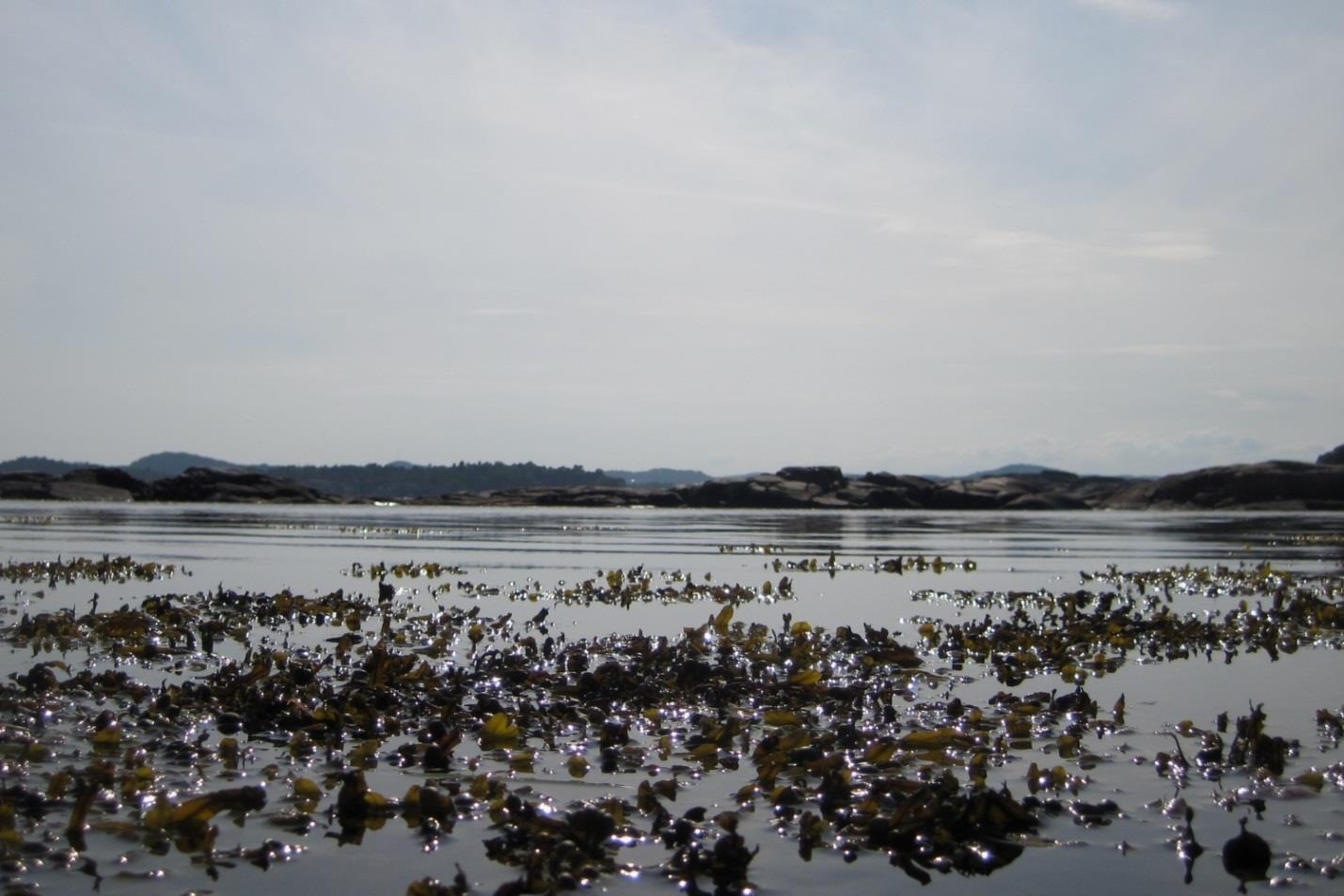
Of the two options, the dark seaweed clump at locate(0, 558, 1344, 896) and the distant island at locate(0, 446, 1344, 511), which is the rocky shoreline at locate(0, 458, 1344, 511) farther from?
the dark seaweed clump at locate(0, 558, 1344, 896)

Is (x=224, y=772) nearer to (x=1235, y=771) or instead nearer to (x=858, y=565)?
(x=1235, y=771)

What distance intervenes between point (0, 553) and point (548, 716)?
101 feet

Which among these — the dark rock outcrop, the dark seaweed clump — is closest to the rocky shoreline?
the dark rock outcrop

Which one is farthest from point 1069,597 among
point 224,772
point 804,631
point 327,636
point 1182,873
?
point 224,772

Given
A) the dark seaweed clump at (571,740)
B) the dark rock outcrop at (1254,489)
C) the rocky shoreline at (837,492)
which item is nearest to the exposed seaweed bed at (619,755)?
the dark seaweed clump at (571,740)

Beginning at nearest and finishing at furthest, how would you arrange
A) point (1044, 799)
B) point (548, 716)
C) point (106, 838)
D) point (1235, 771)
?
point (106, 838) < point (1044, 799) < point (1235, 771) < point (548, 716)

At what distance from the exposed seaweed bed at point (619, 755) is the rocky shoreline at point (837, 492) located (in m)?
117

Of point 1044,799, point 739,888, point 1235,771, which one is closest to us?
point 739,888

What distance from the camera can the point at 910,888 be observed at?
7.89 m

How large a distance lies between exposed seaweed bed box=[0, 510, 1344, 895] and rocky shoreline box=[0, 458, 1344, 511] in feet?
384

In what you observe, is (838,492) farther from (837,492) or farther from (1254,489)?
(1254,489)

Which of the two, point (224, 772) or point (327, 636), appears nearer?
point (224, 772)

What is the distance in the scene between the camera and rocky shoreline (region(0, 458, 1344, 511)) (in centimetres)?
12912

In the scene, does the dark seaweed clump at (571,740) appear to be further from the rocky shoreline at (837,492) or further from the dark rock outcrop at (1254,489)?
the dark rock outcrop at (1254,489)
